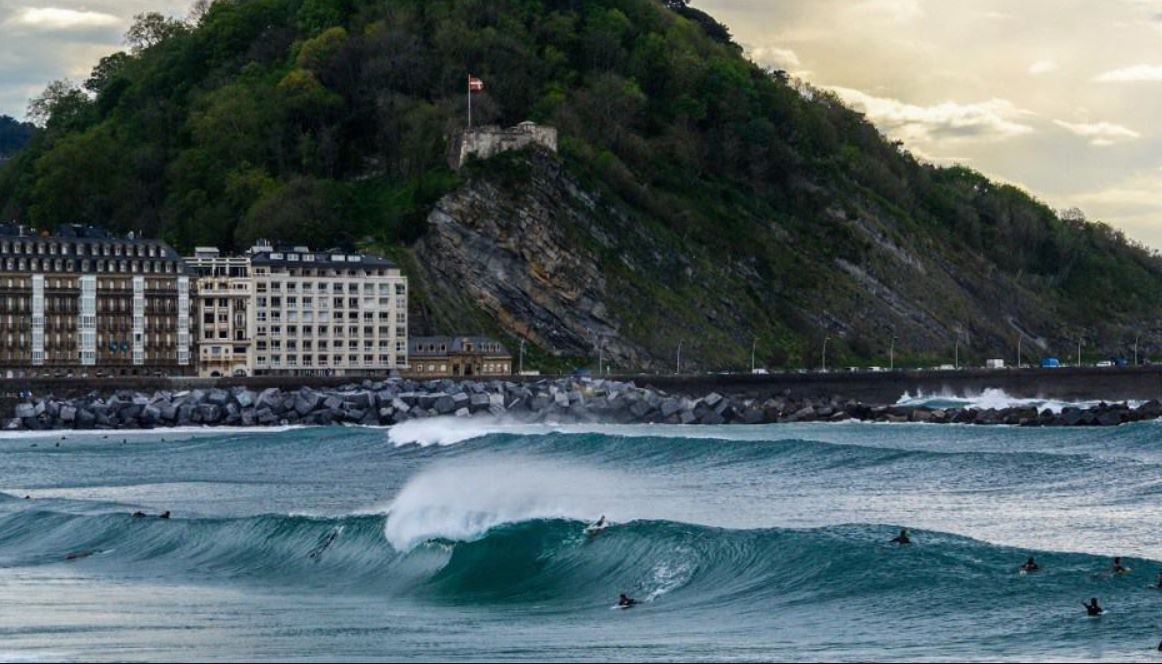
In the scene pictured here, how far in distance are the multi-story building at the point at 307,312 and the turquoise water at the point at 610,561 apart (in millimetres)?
62097

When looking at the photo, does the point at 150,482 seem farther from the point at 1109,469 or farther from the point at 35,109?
the point at 35,109

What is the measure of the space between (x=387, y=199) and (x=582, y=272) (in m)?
16.8

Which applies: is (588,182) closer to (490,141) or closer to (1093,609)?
(490,141)

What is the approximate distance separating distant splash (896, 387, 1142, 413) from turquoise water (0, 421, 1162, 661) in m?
58.6

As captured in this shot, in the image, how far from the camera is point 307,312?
12638 cm

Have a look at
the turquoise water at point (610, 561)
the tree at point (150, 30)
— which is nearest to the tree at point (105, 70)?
the tree at point (150, 30)

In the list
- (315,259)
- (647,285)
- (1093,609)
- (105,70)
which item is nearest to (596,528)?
(1093,609)

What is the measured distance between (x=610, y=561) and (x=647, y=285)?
9763cm

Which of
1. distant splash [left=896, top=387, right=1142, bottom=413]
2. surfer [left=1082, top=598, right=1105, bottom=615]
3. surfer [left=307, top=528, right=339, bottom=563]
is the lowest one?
distant splash [left=896, top=387, right=1142, bottom=413]

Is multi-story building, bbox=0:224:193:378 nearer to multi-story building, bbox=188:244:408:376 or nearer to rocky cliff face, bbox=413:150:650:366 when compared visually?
multi-story building, bbox=188:244:408:376

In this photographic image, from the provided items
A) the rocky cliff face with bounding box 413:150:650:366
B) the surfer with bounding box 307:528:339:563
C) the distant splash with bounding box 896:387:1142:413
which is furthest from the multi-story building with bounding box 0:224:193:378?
the surfer with bounding box 307:528:339:563

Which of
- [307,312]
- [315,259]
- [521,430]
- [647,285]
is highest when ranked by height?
[315,259]

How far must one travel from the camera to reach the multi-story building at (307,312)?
408 feet

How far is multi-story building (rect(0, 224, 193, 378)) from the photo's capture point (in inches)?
4641
